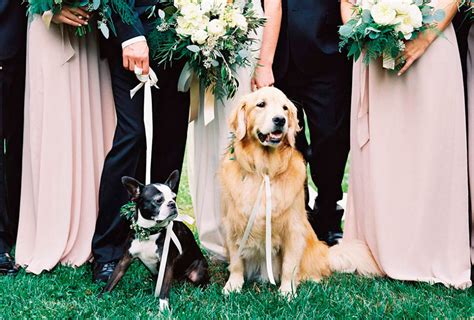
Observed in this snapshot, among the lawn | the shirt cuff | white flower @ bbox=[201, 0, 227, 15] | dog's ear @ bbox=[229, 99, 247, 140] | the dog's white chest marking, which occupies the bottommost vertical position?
the lawn

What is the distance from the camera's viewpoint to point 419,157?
166 inches

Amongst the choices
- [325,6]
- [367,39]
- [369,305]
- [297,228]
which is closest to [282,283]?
[297,228]

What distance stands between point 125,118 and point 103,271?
0.99 meters

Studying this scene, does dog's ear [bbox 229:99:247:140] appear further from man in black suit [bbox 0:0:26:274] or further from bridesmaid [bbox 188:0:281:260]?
man in black suit [bbox 0:0:26:274]

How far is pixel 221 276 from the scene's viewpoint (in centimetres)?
462

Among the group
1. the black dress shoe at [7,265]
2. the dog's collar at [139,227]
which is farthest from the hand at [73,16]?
the black dress shoe at [7,265]

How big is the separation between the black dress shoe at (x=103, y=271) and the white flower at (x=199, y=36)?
1.52 metres

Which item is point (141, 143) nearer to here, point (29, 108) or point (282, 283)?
point (29, 108)

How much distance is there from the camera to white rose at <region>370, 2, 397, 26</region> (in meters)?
3.91

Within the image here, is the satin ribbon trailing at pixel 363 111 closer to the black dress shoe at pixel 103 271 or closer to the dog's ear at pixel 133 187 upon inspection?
the dog's ear at pixel 133 187

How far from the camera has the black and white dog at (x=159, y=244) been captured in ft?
12.6

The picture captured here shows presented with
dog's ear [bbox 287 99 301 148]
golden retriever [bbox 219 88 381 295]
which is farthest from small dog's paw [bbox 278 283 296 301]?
dog's ear [bbox 287 99 301 148]

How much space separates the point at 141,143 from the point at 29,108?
32.8 inches

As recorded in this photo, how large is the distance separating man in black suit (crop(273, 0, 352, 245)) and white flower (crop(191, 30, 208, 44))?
2.74ft
